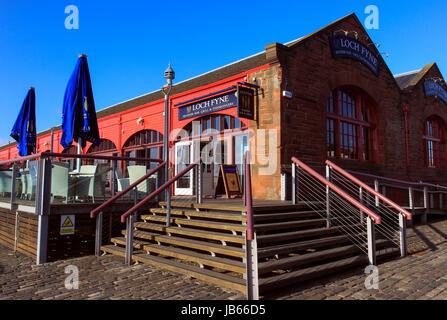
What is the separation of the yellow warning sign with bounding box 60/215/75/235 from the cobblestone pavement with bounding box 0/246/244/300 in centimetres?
72

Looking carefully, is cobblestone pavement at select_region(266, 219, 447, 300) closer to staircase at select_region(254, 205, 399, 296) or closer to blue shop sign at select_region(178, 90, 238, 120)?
staircase at select_region(254, 205, 399, 296)

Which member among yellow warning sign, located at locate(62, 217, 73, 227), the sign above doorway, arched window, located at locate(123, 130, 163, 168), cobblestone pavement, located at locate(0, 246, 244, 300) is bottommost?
cobblestone pavement, located at locate(0, 246, 244, 300)

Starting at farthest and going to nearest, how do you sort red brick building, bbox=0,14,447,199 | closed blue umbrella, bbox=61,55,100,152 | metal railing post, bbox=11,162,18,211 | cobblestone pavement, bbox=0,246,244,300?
red brick building, bbox=0,14,447,199
closed blue umbrella, bbox=61,55,100,152
metal railing post, bbox=11,162,18,211
cobblestone pavement, bbox=0,246,244,300

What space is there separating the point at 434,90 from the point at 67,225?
1503cm

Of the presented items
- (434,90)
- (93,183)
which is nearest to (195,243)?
(93,183)

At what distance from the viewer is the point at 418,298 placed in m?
3.97

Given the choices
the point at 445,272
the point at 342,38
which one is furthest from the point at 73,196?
the point at 342,38

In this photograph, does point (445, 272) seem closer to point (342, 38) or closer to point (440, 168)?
point (342, 38)

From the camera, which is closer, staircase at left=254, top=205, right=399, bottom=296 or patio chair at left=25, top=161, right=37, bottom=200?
staircase at left=254, top=205, right=399, bottom=296

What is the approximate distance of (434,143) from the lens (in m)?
15.2

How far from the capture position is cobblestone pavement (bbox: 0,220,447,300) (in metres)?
4.15

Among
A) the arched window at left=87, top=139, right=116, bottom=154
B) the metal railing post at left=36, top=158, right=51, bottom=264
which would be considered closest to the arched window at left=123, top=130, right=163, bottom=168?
the arched window at left=87, top=139, right=116, bottom=154

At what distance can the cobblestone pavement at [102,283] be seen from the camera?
418cm
